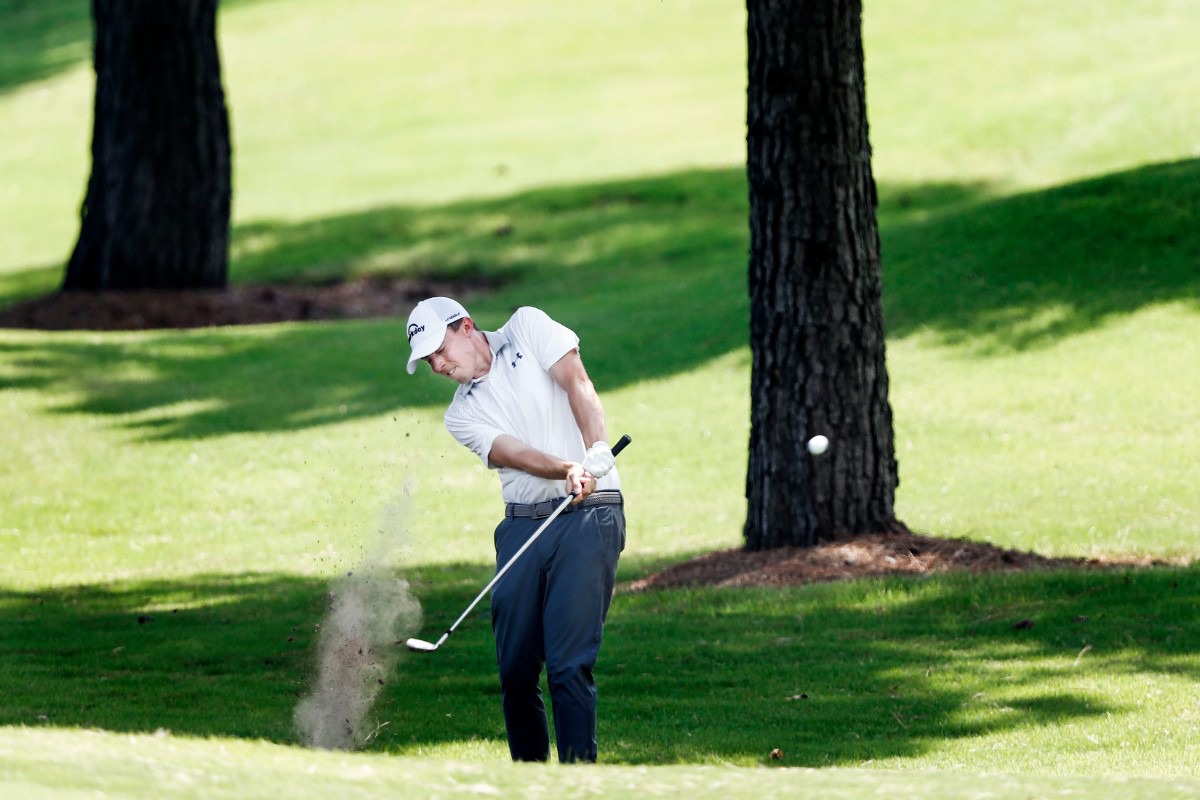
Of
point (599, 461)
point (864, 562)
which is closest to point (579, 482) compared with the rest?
point (599, 461)

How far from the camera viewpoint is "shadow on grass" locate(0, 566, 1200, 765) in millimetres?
8156

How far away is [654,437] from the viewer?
17250mm

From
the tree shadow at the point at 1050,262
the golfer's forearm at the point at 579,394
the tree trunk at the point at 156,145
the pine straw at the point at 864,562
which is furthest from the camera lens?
the tree trunk at the point at 156,145

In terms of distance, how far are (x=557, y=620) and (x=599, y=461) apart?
0.67 m

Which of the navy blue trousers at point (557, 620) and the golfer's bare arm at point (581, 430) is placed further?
the golfer's bare arm at point (581, 430)

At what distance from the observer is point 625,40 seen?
4381cm

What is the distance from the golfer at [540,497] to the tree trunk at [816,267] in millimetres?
4372

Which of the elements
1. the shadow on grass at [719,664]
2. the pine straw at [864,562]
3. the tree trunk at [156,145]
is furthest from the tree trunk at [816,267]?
the tree trunk at [156,145]

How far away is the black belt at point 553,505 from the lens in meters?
6.95

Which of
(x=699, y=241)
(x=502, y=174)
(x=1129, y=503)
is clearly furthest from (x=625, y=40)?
(x=1129, y=503)

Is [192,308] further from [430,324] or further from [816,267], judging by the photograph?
[430,324]

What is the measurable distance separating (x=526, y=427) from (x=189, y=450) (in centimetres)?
1096

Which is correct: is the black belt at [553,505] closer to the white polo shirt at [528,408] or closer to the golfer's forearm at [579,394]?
the white polo shirt at [528,408]

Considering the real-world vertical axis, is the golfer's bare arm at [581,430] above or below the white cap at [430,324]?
below
